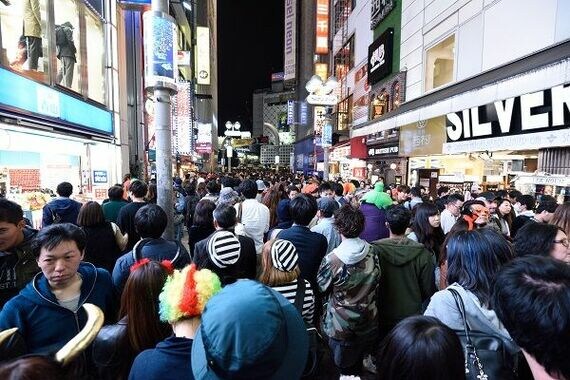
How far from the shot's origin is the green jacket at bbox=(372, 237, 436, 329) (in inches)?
122

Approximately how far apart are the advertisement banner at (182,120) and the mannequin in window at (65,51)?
33.5 feet

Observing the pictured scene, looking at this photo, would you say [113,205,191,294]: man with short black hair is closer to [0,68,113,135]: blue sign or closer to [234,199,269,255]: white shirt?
[234,199,269,255]: white shirt

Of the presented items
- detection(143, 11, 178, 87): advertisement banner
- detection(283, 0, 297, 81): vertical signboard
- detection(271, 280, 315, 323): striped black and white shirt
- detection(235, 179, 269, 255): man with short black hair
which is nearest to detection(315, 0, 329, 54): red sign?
detection(283, 0, 297, 81): vertical signboard

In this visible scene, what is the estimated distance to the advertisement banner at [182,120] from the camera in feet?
68.9

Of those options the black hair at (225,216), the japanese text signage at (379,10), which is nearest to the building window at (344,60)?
the japanese text signage at (379,10)

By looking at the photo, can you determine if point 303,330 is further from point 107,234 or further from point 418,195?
point 418,195

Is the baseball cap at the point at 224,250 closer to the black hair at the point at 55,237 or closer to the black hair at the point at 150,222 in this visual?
the black hair at the point at 150,222

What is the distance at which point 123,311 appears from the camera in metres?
1.95

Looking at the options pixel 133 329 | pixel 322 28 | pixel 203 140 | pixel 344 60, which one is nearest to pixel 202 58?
pixel 203 140

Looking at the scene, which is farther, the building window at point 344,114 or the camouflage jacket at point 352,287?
the building window at point 344,114

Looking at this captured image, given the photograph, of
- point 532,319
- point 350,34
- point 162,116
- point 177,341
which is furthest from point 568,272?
point 350,34

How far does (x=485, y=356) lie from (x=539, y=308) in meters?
0.43

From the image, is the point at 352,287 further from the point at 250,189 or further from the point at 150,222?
the point at 250,189

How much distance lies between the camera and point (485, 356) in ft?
5.10
